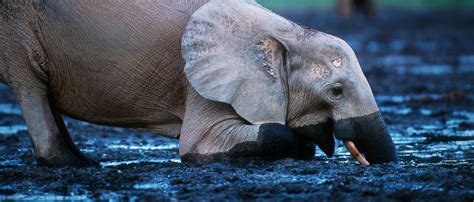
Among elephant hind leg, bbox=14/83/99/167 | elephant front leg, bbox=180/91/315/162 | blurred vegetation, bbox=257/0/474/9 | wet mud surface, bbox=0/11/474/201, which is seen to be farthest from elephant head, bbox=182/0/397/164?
blurred vegetation, bbox=257/0/474/9

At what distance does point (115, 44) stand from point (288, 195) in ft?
5.87

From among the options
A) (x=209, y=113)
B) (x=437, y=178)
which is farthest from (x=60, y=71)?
(x=437, y=178)

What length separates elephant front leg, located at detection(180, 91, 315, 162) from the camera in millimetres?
7641

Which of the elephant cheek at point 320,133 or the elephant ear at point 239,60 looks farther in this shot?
the elephant cheek at point 320,133

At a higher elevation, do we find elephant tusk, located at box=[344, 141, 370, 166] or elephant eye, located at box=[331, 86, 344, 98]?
elephant eye, located at box=[331, 86, 344, 98]

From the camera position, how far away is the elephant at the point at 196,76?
25.2 feet

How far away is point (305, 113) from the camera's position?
7848mm

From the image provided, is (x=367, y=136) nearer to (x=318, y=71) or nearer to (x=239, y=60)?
(x=318, y=71)

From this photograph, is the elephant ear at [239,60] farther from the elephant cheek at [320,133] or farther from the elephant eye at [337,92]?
the elephant eye at [337,92]

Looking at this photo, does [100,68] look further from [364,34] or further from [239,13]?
[364,34]

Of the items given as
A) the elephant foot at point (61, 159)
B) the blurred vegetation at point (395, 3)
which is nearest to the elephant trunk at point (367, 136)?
the elephant foot at point (61, 159)

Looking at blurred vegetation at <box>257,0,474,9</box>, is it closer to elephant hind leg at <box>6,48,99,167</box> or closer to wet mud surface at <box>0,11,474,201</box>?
wet mud surface at <box>0,11,474,201</box>

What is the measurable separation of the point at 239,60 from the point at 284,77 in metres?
0.33

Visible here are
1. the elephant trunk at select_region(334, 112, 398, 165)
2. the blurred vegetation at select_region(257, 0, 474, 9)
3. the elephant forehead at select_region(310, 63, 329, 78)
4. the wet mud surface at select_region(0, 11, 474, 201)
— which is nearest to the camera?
the wet mud surface at select_region(0, 11, 474, 201)
